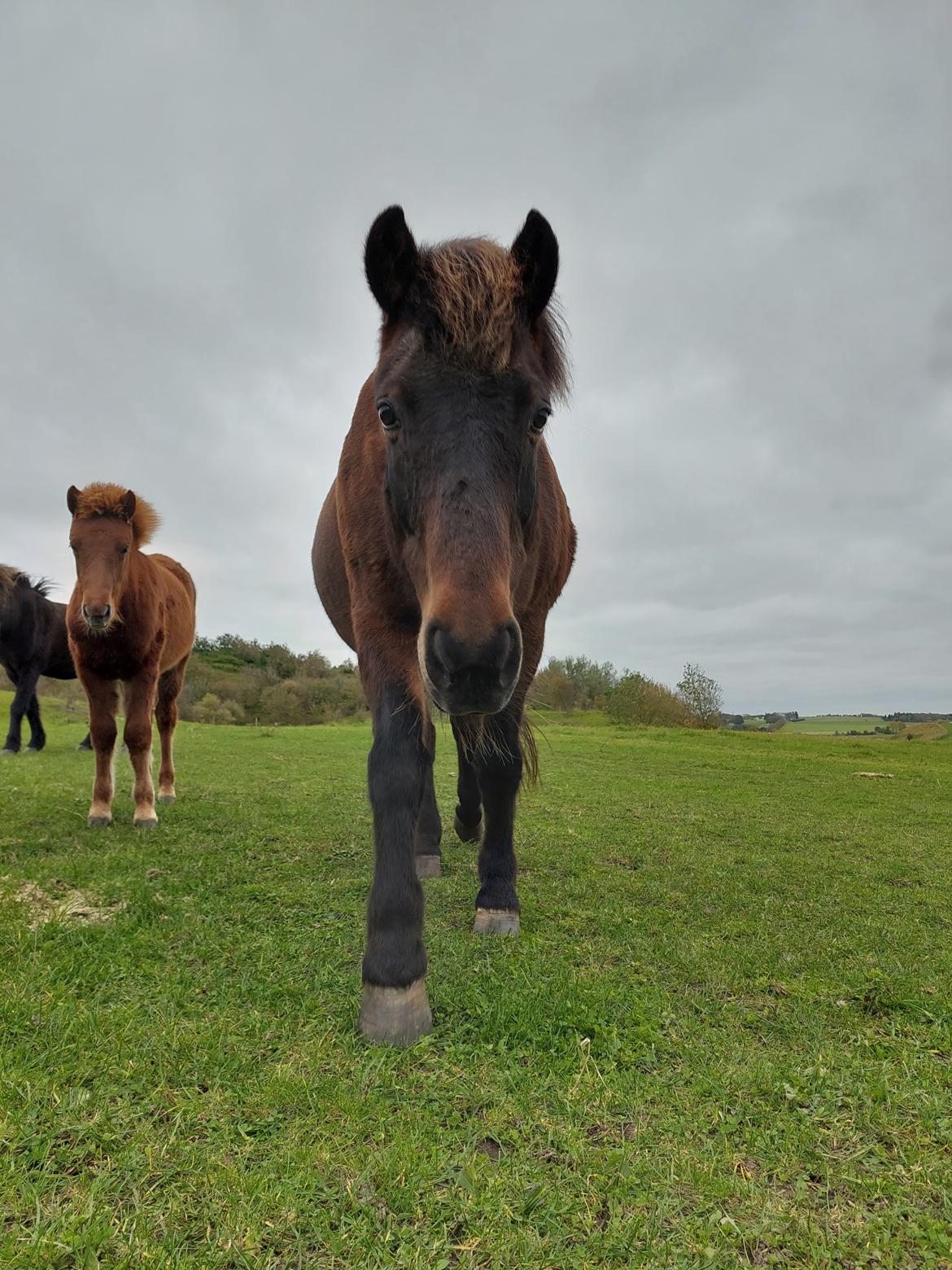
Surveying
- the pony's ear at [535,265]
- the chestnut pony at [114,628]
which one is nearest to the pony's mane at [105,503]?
the chestnut pony at [114,628]

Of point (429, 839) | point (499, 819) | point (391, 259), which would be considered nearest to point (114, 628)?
point (429, 839)

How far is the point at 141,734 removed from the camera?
641 centimetres

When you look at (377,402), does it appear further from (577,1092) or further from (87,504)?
(87,504)

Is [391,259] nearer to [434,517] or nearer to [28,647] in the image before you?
[434,517]

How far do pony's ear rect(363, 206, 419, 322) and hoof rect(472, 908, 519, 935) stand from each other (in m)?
3.23

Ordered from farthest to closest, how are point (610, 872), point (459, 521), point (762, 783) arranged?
point (762, 783) < point (610, 872) < point (459, 521)

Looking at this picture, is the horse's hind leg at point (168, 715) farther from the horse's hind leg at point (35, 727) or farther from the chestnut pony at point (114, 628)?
the horse's hind leg at point (35, 727)

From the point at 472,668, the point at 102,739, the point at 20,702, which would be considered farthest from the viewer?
the point at 20,702

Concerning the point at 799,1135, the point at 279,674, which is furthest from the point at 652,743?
the point at 279,674

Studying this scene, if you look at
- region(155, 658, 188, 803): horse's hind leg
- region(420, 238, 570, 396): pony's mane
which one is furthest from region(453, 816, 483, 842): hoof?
region(420, 238, 570, 396): pony's mane

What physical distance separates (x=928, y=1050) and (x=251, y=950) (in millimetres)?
3060

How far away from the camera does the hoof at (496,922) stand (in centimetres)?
375

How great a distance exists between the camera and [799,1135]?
81.0 inches

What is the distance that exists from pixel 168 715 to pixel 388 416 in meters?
7.38
